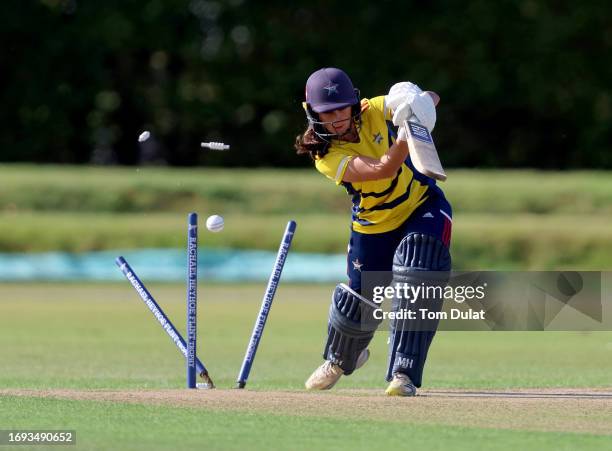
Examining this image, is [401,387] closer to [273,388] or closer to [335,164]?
[273,388]

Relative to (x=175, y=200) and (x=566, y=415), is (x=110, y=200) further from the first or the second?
(x=566, y=415)

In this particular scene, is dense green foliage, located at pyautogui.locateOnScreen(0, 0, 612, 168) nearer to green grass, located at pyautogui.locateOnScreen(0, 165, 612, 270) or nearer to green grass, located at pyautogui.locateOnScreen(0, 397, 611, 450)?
green grass, located at pyautogui.locateOnScreen(0, 165, 612, 270)

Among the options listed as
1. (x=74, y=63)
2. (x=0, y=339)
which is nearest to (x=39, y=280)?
(x=0, y=339)

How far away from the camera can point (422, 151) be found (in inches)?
311

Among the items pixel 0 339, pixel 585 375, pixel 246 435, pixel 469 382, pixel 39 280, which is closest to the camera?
pixel 246 435

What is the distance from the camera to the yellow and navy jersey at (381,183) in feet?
28.0

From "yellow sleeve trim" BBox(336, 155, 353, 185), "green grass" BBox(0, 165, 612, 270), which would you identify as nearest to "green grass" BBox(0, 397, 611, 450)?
"yellow sleeve trim" BBox(336, 155, 353, 185)

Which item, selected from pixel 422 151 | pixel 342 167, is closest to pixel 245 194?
pixel 342 167

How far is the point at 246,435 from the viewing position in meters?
6.76

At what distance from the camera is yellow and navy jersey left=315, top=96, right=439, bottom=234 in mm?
8547

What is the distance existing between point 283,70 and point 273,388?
26296mm

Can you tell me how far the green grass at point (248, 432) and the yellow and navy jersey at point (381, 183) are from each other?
1.55m

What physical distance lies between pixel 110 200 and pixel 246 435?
23.6m

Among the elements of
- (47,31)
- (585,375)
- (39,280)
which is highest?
(47,31)
